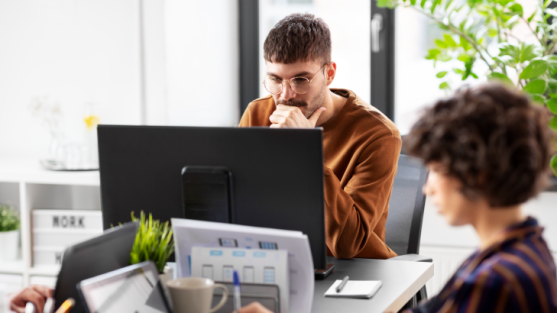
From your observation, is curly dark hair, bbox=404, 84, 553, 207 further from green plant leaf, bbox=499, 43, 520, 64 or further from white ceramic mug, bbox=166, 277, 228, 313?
green plant leaf, bbox=499, 43, 520, 64

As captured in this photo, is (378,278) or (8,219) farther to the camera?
(8,219)

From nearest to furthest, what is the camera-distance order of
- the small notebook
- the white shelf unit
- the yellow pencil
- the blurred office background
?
the yellow pencil → the small notebook → the white shelf unit → the blurred office background

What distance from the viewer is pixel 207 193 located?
3.48 feet

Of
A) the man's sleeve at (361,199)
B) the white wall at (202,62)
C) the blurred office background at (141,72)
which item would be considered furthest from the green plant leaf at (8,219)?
the man's sleeve at (361,199)

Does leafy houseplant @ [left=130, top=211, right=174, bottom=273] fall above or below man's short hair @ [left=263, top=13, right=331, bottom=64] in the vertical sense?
below

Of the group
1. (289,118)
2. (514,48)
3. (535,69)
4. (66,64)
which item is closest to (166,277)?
(289,118)

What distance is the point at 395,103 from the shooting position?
9.09 ft

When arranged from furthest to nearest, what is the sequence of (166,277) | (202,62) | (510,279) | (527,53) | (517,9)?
(202,62)
(517,9)
(527,53)
(166,277)
(510,279)

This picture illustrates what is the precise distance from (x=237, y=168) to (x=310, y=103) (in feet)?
1.99

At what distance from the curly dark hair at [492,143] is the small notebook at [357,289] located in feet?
1.47

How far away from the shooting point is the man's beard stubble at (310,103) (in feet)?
A: 5.21

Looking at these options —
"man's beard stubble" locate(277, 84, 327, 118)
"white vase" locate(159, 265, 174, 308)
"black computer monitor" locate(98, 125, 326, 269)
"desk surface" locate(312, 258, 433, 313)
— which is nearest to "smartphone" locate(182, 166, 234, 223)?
"black computer monitor" locate(98, 125, 326, 269)

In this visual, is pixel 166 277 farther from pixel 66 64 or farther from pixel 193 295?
pixel 66 64

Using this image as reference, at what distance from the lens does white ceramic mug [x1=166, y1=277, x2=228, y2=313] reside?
91cm
